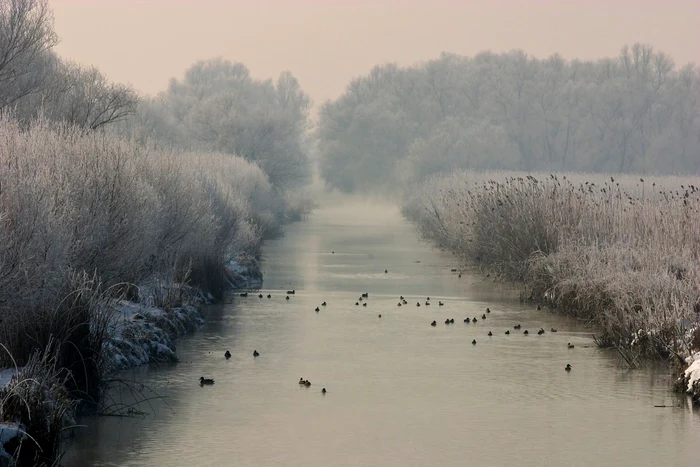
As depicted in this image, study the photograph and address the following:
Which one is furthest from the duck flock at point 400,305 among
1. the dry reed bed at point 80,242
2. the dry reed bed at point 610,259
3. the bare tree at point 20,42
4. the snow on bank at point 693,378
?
the bare tree at point 20,42

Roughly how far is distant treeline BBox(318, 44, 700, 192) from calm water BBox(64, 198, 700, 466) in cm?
6960

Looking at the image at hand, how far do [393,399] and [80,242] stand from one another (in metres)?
5.02

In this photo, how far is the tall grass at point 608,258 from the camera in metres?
18.2

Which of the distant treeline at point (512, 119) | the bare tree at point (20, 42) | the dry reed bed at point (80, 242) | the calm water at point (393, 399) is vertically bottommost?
the calm water at point (393, 399)

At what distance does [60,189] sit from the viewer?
15320 mm

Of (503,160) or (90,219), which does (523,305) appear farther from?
(503,160)

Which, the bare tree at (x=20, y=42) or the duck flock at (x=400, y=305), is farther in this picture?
the bare tree at (x=20, y=42)

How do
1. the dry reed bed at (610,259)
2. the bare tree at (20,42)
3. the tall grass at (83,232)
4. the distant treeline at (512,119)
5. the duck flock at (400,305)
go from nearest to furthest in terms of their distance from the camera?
1. the tall grass at (83,232)
2. the duck flock at (400,305)
3. the dry reed bed at (610,259)
4. the bare tree at (20,42)
5. the distant treeline at (512,119)

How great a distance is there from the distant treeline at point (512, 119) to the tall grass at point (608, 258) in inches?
2414

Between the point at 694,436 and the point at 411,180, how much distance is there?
265 feet

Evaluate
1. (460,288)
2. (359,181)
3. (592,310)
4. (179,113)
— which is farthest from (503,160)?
(592,310)

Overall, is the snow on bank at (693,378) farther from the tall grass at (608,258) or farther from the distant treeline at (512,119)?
the distant treeline at (512,119)

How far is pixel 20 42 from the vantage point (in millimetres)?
33062

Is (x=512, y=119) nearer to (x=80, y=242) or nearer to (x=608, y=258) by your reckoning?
(x=608, y=258)
